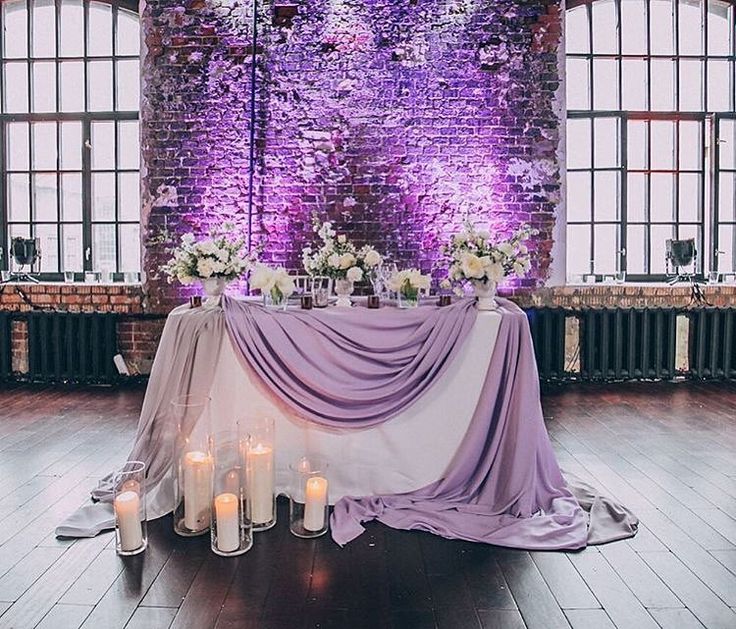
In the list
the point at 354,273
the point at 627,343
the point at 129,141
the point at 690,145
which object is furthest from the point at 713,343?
the point at 129,141

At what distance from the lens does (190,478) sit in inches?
128

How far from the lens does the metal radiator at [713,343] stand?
672 cm

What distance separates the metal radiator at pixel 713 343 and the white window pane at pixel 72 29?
6111 mm

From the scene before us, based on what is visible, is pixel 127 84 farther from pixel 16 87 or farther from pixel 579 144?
pixel 579 144

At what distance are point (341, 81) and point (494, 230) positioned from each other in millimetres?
1791

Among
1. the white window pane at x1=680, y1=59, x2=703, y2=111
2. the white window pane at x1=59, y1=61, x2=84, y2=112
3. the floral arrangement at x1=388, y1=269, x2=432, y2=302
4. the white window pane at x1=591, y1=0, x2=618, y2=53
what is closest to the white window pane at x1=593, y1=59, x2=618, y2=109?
the white window pane at x1=591, y1=0, x2=618, y2=53

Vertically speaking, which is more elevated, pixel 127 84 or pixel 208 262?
pixel 127 84

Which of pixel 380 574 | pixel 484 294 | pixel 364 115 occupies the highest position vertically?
pixel 364 115

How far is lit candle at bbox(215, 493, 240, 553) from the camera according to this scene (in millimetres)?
3080

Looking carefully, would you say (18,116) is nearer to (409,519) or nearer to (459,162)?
(459,162)

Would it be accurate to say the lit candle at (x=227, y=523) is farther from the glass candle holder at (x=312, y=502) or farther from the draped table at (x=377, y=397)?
the draped table at (x=377, y=397)

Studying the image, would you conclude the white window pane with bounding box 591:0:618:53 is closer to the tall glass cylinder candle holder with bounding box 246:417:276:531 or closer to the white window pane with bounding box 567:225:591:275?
the white window pane with bounding box 567:225:591:275

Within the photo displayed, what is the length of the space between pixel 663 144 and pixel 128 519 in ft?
20.0

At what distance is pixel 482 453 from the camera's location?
3.70m
